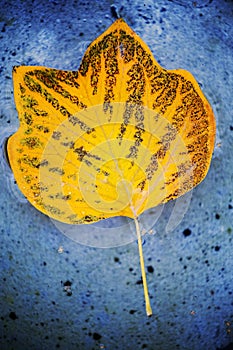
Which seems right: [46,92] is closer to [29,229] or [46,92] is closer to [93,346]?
[29,229]

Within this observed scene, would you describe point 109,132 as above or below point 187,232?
above

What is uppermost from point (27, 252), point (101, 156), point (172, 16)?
point (172, 16)

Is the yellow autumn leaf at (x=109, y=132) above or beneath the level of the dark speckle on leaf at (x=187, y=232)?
above

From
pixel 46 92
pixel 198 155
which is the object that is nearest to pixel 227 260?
pixel 198 155

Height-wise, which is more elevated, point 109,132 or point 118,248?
point 109,132
